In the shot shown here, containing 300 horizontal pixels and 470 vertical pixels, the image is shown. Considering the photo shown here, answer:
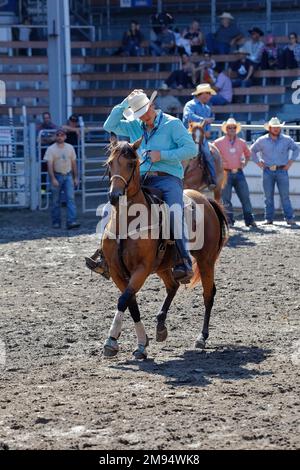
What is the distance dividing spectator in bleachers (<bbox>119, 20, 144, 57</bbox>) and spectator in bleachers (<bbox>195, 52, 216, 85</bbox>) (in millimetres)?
2094

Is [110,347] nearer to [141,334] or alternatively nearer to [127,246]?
[141,334]

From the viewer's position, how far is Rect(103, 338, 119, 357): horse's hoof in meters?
7.70

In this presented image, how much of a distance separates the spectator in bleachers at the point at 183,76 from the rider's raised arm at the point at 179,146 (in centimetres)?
1543

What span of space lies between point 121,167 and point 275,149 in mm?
9081

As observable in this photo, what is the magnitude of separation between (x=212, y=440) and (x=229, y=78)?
60.3 ft

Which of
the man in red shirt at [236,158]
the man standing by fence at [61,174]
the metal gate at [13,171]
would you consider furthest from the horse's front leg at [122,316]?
the metal gate at [13,171]

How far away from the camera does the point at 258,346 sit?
824 cm

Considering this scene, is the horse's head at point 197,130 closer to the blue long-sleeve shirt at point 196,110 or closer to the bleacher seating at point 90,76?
the blue long-sleeve shirt at point 196,110

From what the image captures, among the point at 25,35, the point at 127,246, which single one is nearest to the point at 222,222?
the point at 127,246

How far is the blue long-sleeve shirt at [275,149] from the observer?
1627cm

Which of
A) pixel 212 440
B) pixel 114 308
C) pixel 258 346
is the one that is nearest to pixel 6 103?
pixel 114 308

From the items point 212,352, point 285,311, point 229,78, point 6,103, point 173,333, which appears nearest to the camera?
point 212,352

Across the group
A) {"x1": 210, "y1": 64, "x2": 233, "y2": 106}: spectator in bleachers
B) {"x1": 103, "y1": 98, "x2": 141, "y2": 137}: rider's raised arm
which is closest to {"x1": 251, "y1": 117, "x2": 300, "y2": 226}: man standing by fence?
{"x1": 210, "y1": 64, "x2": 233, "y2": 106}: spectator in bleachers
